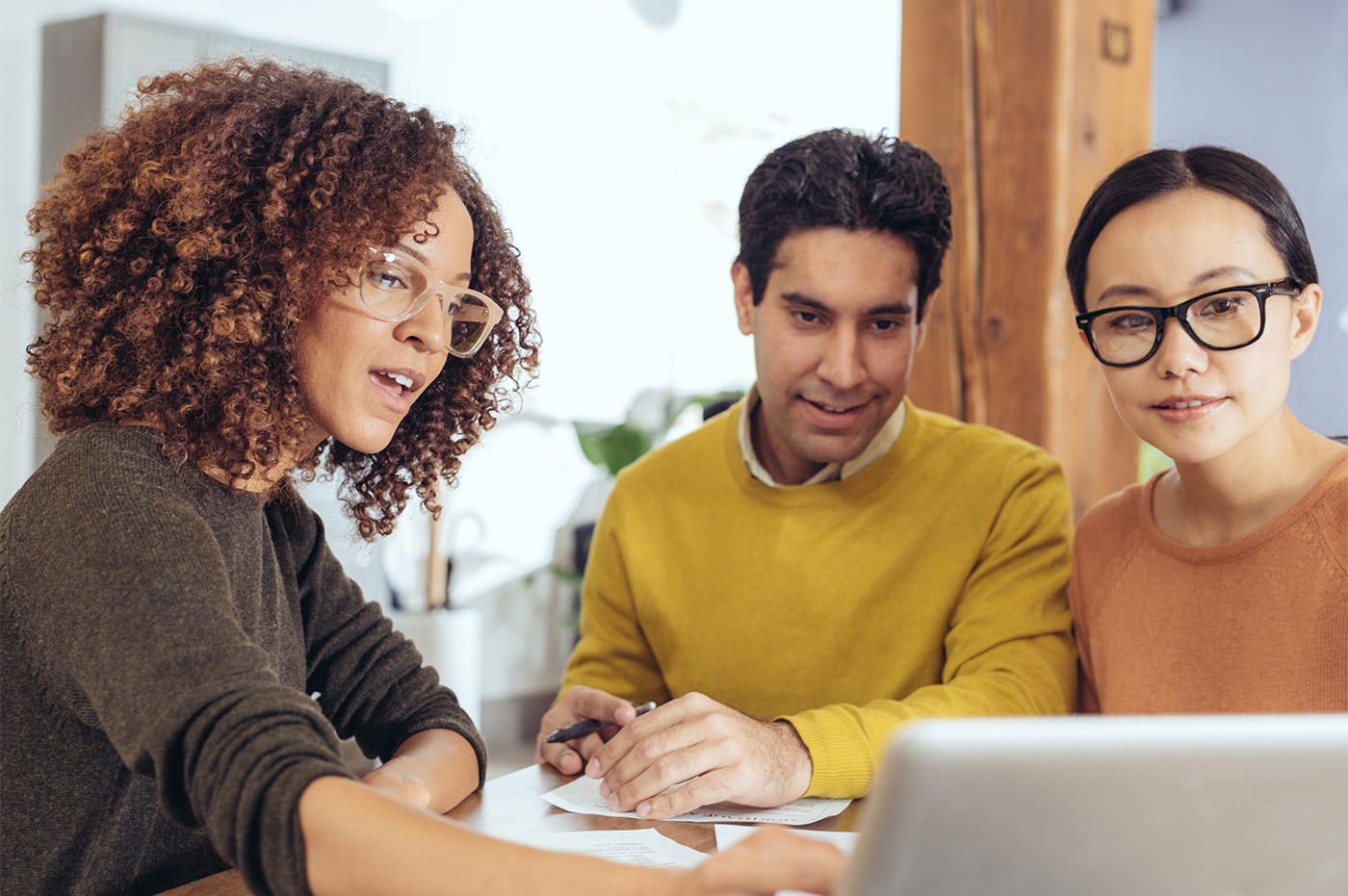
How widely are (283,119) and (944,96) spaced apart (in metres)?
1.41

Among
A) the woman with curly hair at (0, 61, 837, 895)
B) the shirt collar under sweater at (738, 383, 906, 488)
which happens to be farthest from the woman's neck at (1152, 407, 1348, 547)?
the woman with curly hair at (0, 61, 837, 895)

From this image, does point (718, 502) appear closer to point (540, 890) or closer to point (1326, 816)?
point (540, 890)

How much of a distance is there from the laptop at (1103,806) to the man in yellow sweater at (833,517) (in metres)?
0.97

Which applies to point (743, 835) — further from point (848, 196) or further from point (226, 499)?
point (848, 196)

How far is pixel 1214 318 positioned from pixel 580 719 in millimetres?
910

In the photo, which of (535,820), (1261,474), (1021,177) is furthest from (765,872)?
(1021,177)

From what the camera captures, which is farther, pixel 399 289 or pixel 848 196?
pixel 848 196

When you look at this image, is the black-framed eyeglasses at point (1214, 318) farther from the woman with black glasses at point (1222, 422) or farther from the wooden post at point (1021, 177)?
the wooden post at point (1021, 177)

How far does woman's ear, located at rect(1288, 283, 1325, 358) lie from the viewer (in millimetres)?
1362

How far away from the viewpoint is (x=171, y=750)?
2.69 ft

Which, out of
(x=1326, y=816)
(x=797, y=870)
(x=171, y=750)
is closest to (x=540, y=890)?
(x=797, y=870)

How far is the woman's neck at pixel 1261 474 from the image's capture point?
137 centimetres

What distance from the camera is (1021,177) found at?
6.99 feet

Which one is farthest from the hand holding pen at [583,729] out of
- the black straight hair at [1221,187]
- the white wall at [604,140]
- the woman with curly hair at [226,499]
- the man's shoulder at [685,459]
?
the white wall at [604,140]
